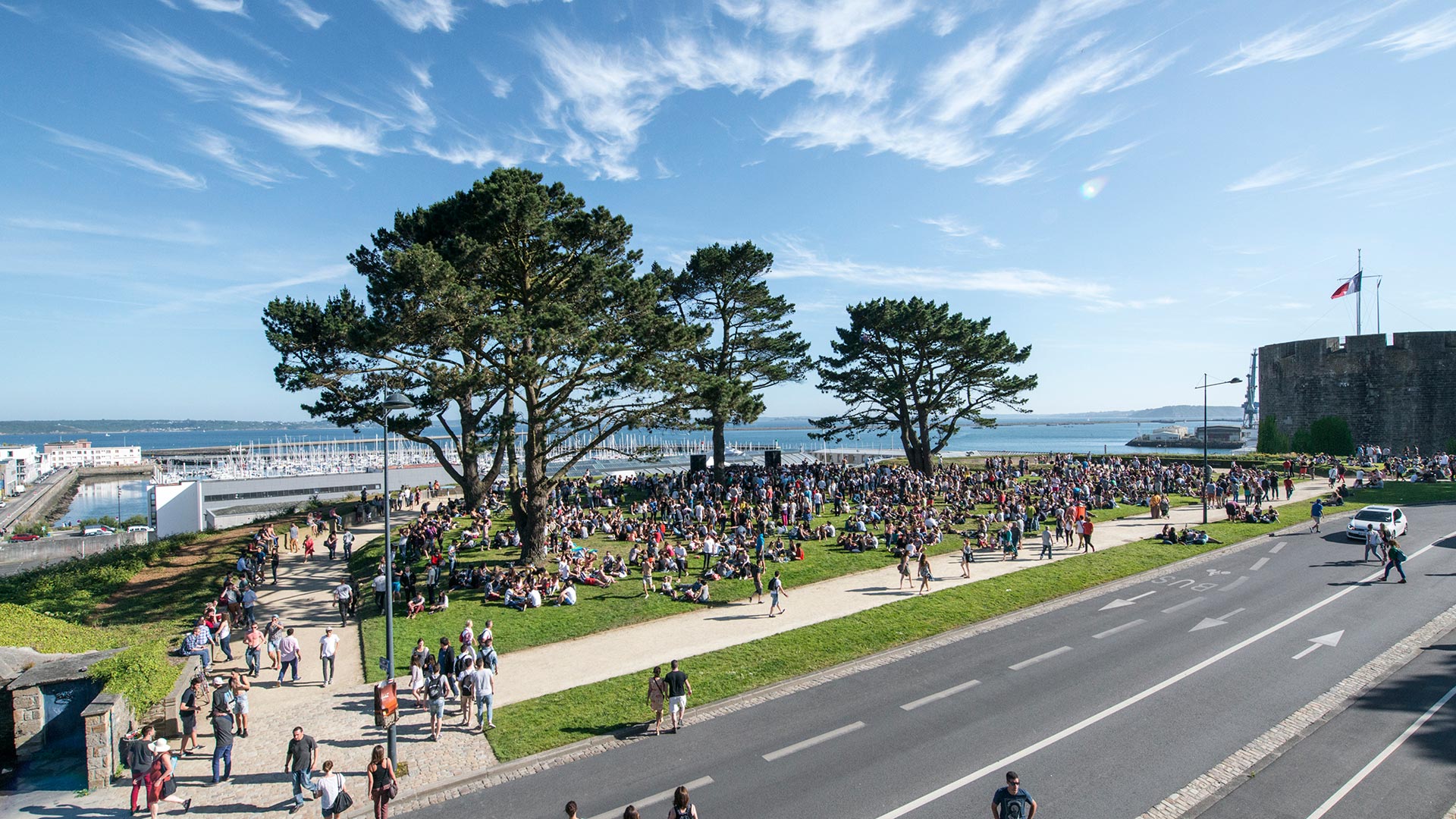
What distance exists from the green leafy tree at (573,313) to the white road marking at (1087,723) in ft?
46.3

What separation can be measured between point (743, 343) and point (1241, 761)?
1134 inches

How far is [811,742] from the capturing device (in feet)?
37.6

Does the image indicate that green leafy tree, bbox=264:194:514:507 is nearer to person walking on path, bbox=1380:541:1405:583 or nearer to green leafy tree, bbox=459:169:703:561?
green leafy tree, bbox=459:169:703:561

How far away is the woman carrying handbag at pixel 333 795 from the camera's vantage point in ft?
29.8

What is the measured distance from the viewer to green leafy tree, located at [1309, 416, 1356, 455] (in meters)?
49.4

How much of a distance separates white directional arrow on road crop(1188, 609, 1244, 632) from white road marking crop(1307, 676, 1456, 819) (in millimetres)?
4449

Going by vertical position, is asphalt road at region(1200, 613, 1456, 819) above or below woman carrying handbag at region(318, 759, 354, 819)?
below

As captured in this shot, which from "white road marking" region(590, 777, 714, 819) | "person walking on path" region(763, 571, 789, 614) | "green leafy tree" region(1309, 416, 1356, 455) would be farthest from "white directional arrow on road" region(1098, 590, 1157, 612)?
"green leafy tree" region(1309, 416, 1356, 455)

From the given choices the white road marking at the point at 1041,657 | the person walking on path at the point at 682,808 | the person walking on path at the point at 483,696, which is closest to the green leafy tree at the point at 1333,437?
the white road marking at the point at 1041,657

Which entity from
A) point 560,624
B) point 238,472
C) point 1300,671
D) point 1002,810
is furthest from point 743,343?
point 238,472

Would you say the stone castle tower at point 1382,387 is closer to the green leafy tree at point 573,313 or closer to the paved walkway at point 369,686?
the paved walkway at point 369,686

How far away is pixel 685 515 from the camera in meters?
26.9

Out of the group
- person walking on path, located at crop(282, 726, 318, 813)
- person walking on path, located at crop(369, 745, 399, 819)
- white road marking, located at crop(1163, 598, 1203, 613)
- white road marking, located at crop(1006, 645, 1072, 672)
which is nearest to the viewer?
person walking on path, located at crop(369, 745, 399, 819)

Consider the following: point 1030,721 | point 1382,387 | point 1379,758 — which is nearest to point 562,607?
point 1030,721
